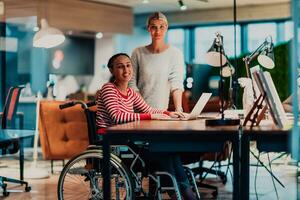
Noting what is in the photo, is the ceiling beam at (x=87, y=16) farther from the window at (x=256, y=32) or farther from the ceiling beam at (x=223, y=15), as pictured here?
the window at (x=256, y=32)

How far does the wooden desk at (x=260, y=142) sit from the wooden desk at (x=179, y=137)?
1.6 inches

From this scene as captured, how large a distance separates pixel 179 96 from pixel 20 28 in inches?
191

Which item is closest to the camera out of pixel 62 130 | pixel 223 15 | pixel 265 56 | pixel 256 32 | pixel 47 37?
pixel 265 56

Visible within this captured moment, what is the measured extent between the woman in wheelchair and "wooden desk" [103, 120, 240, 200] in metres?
0.49

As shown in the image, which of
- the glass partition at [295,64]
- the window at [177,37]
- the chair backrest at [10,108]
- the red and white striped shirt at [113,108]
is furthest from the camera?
the window at [177,37]

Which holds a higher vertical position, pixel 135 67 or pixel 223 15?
pixel 223 15

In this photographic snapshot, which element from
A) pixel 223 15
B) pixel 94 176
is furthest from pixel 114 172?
pixel 223 15

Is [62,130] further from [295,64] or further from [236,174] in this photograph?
[295,64]

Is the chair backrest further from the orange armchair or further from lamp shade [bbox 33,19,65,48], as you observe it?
the orange armchair

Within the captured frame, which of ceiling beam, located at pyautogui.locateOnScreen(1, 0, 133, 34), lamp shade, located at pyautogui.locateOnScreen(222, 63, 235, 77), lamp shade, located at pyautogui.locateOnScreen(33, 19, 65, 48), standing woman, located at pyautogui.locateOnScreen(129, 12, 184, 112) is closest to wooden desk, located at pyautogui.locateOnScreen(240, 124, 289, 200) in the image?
standing woman, located at pyautogui.locateOnScreen(129, 12, 184, 112)

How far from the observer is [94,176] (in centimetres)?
345

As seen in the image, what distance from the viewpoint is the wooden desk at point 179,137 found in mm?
2826

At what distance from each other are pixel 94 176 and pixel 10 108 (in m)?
2.07

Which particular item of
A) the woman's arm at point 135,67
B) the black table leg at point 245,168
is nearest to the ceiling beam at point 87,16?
the woman's arm at point 135,67
